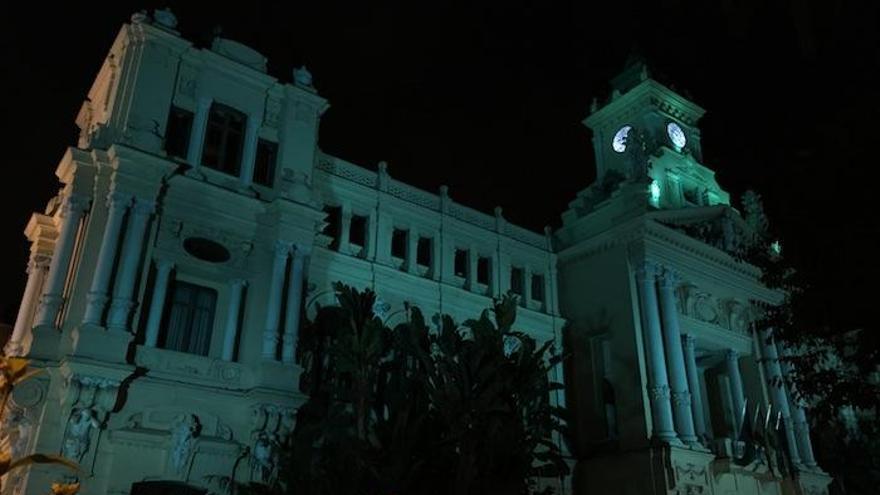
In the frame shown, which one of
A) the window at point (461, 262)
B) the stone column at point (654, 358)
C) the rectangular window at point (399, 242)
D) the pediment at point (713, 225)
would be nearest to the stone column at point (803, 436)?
the pediment at point (713, 225)

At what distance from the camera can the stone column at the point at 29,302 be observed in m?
22.5

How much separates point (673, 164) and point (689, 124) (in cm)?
473

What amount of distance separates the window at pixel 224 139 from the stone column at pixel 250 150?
210 millimetres

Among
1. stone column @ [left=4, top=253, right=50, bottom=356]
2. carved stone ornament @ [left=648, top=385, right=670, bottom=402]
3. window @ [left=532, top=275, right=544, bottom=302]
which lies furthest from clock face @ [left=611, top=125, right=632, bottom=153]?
stone column @ [left=4, top=253, right=50, bottom=356]

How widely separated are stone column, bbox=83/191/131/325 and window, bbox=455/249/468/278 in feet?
51.4

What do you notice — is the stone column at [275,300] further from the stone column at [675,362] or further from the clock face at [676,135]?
the clock face at [676,135]

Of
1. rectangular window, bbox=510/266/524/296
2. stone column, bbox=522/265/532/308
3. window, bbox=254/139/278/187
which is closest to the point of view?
window, bbox=254/139/278/187

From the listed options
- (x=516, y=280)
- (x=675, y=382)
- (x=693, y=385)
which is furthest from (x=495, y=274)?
(x=693, y=385)

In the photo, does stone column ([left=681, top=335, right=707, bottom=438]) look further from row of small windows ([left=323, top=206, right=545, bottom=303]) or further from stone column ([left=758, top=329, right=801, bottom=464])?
row of small windows ([left=323, top=206, right=545, bottom=303])

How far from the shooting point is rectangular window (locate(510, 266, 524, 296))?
34.8 meters

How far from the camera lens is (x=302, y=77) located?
2817 cm

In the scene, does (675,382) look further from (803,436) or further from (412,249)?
(412,249)

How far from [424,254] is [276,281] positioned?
9.78 m

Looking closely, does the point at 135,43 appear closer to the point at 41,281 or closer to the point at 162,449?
the point at 41,281
